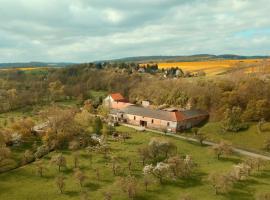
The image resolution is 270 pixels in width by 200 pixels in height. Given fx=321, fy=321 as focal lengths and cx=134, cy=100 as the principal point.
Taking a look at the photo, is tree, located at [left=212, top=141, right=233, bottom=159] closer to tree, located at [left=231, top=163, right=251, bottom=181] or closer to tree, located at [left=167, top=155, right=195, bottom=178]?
tree, located at [left=231, top=163, right=251, bottom=181]

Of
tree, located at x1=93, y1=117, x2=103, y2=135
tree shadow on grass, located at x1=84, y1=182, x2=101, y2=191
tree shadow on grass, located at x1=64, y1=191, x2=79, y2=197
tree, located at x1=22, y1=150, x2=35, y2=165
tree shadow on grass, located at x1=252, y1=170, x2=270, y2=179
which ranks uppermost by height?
tree, located at x1=93, y1=117, x2=103, y2=135

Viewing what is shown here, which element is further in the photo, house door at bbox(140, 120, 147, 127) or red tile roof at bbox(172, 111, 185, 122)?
house door at bbox(140, 120, 147, 127)

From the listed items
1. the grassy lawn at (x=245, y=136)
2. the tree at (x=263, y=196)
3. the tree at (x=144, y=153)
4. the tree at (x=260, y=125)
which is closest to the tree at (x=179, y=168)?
the tree at (x=144, y=153)

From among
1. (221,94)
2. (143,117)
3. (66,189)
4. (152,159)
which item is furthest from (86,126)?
(221,94)

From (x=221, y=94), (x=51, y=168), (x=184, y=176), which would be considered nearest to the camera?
(x=184, y=176)

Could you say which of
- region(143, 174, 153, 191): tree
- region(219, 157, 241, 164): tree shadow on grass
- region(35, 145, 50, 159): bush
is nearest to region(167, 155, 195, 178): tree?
region(143, 174, 153, 191): tree

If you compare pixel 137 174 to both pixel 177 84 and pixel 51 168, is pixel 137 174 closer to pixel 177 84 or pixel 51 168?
pixel 51 168
